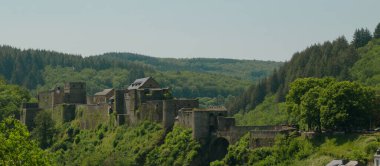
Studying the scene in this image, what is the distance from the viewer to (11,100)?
13412 centimetres

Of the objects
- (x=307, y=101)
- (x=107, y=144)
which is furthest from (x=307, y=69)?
(x=307, y=101)

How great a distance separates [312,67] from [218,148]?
75812 millimetres

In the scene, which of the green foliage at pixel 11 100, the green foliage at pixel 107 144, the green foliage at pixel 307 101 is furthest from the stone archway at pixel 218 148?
the green foliage at pixel 11 100

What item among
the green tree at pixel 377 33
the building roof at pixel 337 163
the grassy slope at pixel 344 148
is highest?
the green tree at pixel 377 33

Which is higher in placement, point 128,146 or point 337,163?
point 128,146

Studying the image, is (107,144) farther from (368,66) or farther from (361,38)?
(361,38)

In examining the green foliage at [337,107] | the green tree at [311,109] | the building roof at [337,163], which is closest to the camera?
the building roof at [337,163]

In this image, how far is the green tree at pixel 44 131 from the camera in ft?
375

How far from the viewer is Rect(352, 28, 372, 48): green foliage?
564ft

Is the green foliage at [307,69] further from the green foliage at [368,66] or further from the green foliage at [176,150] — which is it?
the green foliage at [176,150]

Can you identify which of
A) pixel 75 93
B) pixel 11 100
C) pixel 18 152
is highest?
pixel 75 93

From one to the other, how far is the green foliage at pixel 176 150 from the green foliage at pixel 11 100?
42.8 m

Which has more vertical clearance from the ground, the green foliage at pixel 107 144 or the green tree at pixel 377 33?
the green tree at pixel 377 33

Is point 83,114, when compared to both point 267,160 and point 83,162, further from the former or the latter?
point 267,160
